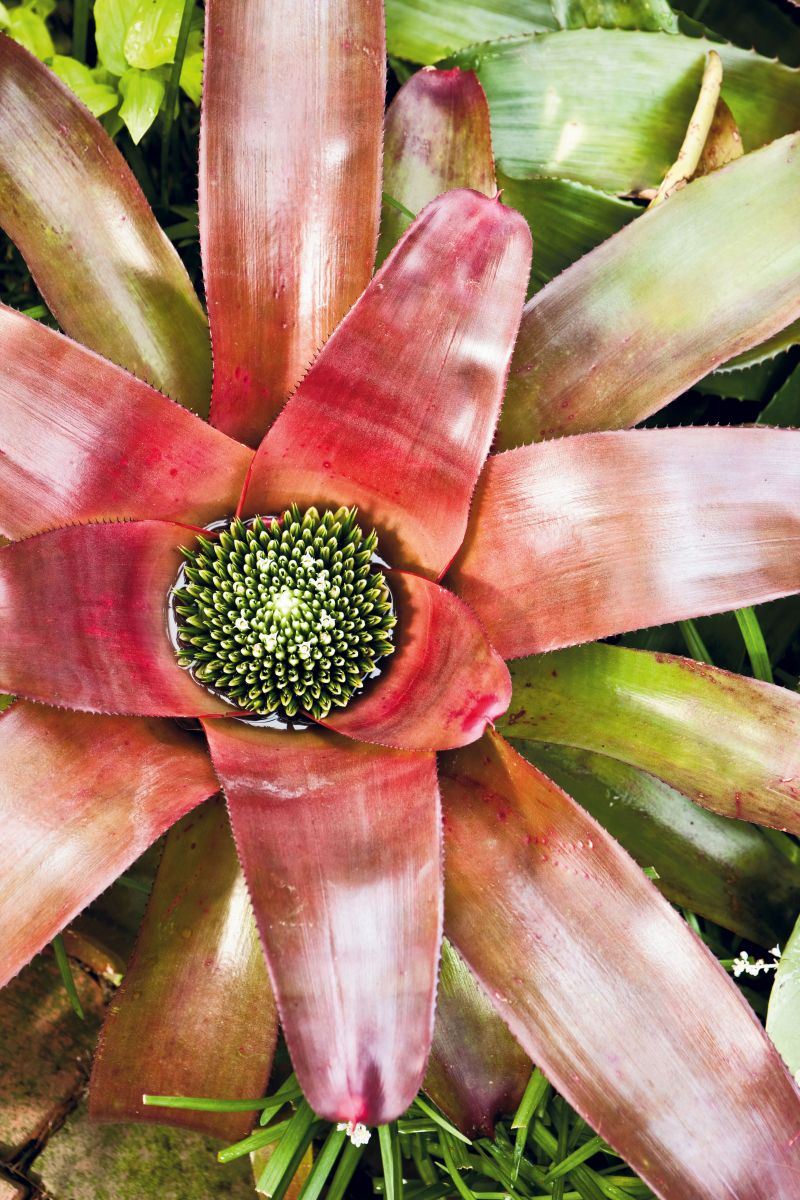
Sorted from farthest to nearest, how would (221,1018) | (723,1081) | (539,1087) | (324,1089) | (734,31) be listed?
1. (734,31)
2. (539,1087)
3. (221,1018)
4. (723,1081)
5. (324,1089)

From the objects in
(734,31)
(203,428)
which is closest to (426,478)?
(203,428)

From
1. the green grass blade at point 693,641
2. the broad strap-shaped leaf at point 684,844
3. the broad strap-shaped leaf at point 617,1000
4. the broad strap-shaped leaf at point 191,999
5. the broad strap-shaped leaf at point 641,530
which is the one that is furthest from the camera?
the green grass blade at point 693,641

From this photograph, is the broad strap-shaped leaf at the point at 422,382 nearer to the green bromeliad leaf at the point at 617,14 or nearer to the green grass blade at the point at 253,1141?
the green bromeliad leaf at the point at 617,14

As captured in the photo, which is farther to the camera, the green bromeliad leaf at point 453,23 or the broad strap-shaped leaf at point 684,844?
the green bromeliad leaf at point 453,23

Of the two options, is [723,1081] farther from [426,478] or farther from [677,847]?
[426,478]

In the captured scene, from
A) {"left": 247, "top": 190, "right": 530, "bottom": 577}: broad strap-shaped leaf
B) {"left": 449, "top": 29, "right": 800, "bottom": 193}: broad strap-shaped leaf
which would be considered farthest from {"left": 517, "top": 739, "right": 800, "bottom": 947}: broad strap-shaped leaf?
{"left": 449, "top": 29, "right": 800, "bottom": 193}: broad strap-shaped leaf

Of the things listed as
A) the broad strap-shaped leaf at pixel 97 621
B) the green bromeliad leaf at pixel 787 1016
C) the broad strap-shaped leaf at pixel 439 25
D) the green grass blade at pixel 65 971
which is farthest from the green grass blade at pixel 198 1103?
the broad strap-shaped leaf at pixel 439 25
